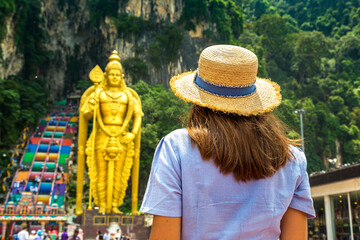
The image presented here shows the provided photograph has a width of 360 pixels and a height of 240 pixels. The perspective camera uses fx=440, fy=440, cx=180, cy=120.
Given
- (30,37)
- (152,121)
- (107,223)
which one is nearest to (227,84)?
(107,223)

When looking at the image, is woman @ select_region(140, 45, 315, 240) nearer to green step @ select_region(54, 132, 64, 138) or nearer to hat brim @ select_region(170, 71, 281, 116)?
hat brim @ select_region(170, 71, 281, 116)

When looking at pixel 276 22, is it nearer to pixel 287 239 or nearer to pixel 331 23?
pixel 331 23

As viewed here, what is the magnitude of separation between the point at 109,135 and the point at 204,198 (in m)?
12.1

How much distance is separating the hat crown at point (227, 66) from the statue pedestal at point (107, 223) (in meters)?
12.0

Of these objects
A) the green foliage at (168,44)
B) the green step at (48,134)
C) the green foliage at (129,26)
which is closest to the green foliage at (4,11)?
the green step at (48,134)

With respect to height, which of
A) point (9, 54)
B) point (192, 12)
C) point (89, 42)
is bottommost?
point (9, 54)

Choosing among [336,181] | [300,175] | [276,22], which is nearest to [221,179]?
[300,175]

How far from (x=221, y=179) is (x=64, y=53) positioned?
39.2 meters

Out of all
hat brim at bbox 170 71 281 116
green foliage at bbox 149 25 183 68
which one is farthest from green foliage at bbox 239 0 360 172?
hat brim at bbox 170 71 281 116

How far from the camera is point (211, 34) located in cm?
3716

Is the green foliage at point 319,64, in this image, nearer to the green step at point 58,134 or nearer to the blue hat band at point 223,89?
the green step at point 58,134

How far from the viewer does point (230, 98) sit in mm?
1429

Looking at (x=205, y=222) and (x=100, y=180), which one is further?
(x=100, y=180)

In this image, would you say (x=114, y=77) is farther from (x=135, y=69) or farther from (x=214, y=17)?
(x=214, y=17)
